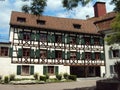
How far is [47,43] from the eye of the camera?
98.7 feet

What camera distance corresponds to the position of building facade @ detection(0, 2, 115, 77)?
28297mm

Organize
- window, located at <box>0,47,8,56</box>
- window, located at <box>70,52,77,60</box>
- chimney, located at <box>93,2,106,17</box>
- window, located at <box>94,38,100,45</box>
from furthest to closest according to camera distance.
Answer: chimney, located at <box>93,2,106,17</box> → window, located at <box>94,38,100,45</box> → window, located at <box>70,52,77,60</box> → window, located at <box>0,47,8,56</box>

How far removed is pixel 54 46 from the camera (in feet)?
100

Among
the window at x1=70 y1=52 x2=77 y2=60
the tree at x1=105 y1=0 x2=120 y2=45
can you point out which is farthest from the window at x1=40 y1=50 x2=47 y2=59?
the tree at x1=105 y1=0 x2=120 y2=45

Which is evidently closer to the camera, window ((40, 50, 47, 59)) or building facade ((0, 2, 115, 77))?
building facade ((0, 2, 115, 77))

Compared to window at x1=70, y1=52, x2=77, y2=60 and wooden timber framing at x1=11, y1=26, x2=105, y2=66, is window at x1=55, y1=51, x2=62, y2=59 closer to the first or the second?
wooden timber framing at x1=11, y1=26, x2=105, y2=66

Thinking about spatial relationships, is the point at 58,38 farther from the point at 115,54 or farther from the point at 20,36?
the point at 115,54

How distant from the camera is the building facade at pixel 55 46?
92.8 feet

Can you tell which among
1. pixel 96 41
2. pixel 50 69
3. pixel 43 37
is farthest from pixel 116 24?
pixel 96 41

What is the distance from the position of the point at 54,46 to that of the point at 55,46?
0.17 m

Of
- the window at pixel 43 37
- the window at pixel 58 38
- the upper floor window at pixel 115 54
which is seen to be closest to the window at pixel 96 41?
the upper floor window at pixel 115 54

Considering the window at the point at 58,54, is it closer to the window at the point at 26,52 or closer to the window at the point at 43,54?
the window at the point at 43,54

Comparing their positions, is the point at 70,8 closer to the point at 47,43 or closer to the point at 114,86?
the point at 114,86

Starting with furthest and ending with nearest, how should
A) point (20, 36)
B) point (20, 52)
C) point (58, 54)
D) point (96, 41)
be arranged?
point (96, 41)
point (58, 54)
point (20, 36)
point (20, 52)
